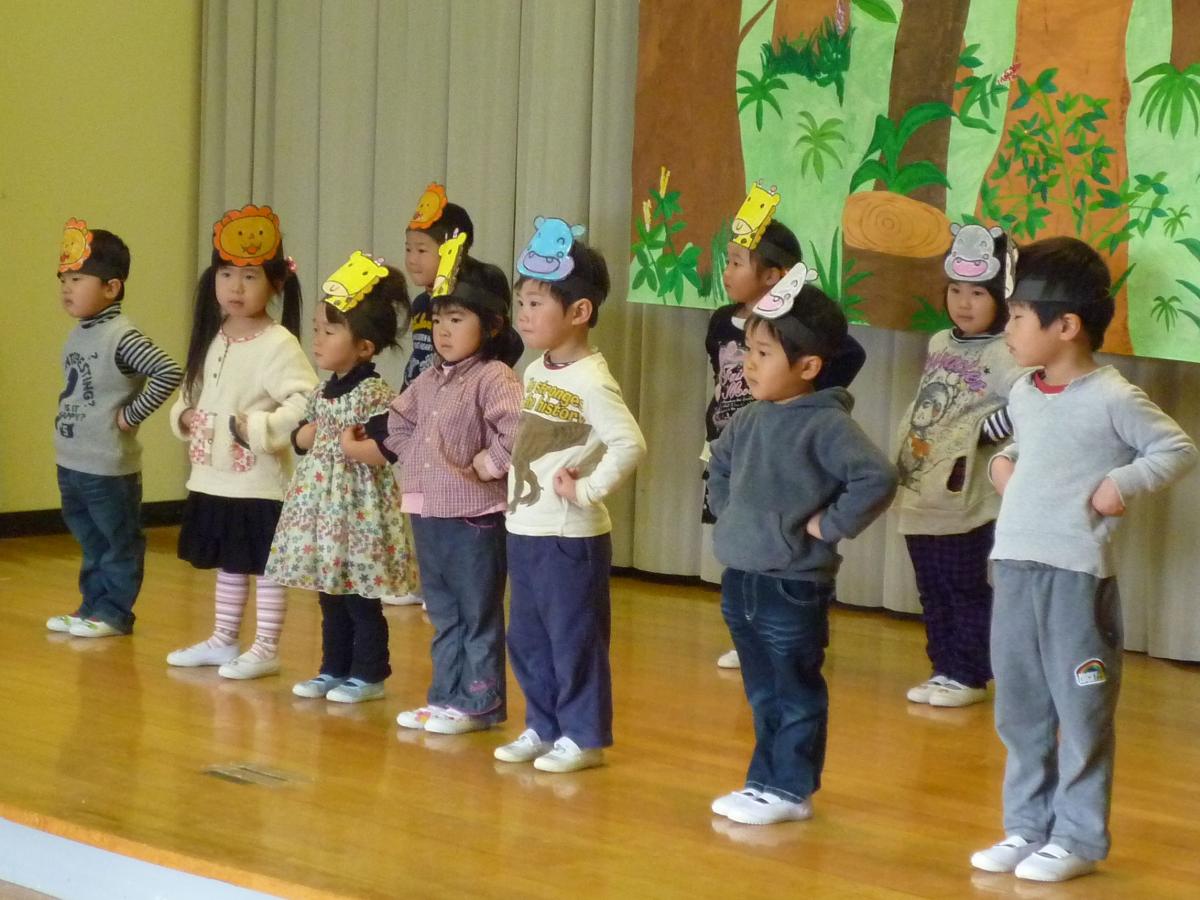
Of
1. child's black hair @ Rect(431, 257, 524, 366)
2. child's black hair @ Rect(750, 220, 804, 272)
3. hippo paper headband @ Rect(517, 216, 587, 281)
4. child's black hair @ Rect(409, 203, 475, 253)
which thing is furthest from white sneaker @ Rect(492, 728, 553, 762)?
child's black hair @ Rect(409, 203, 475, 253)

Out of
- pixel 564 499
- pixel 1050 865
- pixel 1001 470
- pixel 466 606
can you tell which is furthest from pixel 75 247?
pixel 1050 865

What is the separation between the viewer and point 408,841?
110 inches

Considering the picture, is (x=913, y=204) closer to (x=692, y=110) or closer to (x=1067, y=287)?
(x=692, y=110)

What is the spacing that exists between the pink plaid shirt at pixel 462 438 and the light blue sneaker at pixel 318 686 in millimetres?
573

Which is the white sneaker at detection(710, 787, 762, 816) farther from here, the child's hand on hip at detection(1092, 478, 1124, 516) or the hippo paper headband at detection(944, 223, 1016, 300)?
the hippo paper headband at detection(944, 223, 1016, 300)

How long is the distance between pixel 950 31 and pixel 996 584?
232cm

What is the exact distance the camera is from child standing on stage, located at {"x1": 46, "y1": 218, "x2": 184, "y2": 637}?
173 inches

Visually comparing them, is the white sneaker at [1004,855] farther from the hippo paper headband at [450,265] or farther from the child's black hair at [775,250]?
the child's black hair at [775,250]

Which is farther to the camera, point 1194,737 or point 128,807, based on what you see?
point 1194,737

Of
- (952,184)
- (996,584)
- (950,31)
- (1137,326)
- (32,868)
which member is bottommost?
(32,868)

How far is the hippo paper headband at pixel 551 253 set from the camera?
3279 mm

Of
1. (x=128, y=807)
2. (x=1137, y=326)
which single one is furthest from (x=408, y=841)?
(x=1137, y=326)

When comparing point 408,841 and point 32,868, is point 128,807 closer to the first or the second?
point 32,868

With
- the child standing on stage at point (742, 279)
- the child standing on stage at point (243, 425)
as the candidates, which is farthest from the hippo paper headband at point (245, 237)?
the child standing on stage at point (742, 279)
